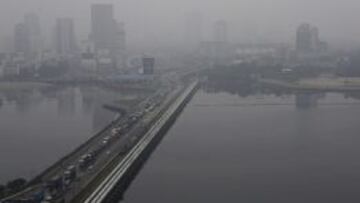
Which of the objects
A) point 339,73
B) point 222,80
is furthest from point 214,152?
point 339,73

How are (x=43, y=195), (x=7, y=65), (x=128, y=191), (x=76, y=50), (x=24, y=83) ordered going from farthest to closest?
(x=76, y=50) < (x=7, y=65) < (x=24, y=83) < (x=128, y=191) < (x=43, y=195)

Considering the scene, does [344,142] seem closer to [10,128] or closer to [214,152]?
[214,152]

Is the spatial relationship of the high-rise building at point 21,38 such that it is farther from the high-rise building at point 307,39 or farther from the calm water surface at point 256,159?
the calm water surface at point 256,159

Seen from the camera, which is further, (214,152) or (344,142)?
(344,142)

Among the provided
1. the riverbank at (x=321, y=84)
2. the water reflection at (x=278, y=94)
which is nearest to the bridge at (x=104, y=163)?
the water reflection at (x=278, y=94)

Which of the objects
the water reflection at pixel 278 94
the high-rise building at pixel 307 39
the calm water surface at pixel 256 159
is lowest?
the calm water surface at pixel 256 159

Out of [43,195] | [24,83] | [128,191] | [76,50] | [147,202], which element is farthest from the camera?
[76,50]
